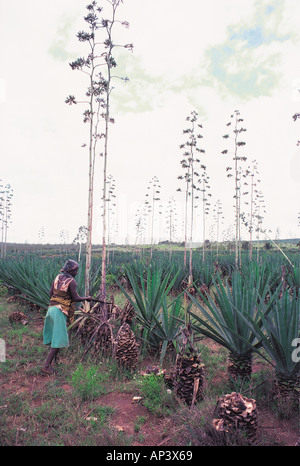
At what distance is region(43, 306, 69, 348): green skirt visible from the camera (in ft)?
13.6

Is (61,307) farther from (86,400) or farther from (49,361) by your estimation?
(86,400)

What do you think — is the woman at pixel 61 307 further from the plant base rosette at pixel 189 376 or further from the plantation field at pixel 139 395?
the plant base rosette at pixel 189 376

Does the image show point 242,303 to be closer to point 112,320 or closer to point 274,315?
point 274,315

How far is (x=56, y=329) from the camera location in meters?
4.20

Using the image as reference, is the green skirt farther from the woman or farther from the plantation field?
the plantation field

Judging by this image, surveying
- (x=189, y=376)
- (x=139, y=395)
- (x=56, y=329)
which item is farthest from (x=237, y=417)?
(x=56, y=329)

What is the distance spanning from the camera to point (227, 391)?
3299 mm

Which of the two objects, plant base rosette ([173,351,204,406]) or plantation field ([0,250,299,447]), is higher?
plant base rosette ([173,351,204,406])

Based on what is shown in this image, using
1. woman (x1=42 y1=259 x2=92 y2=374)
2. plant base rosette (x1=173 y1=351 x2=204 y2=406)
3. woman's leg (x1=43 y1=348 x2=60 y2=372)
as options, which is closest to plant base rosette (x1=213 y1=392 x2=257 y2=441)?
plant base rosette (x1=173 y1=351 x2=204 y2=406)

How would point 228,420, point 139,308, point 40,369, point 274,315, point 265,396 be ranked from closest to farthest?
1. point 228,420
2. point 274,315
3. point 265,396
4. point 40,369
5. point 139,308

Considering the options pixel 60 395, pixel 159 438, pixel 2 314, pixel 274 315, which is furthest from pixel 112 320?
pixel 2 314

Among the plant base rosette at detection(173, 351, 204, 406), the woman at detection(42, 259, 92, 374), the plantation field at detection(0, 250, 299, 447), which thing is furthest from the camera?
the woman at detection(42, 259, 92, 374)

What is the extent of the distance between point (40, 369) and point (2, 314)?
387 cm

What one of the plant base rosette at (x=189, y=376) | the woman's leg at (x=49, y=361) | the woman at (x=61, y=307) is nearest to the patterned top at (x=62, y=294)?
the woman at (x=61, y=307)
